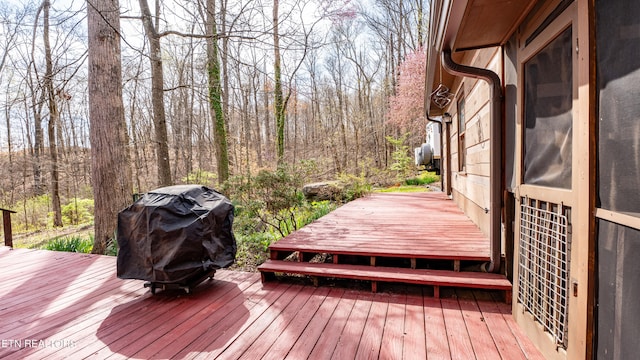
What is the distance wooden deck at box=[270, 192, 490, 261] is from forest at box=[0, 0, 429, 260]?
1161 mm

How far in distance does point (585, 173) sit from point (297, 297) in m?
2.19

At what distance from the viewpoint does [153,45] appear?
6023 mm

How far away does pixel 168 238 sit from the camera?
240cm

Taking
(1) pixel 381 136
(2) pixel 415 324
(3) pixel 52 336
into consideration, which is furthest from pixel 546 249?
(1) pixel 381 136

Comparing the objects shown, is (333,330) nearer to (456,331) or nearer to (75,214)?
(456,331)

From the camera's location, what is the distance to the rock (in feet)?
27.1

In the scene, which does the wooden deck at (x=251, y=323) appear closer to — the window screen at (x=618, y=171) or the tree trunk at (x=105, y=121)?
the window screen at (x=618, y=171)

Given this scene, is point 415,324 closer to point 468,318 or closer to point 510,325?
point 468,318

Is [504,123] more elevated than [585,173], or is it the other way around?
[504,123]

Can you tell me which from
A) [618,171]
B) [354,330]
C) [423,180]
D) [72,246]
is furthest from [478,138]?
[423,180]

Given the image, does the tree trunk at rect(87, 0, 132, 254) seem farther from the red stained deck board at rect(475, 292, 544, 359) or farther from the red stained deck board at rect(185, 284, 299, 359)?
the red stained deck board at rect(475, 292, 544, 359)

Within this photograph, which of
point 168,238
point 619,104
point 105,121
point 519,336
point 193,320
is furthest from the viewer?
point 105,121

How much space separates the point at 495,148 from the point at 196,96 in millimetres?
12587

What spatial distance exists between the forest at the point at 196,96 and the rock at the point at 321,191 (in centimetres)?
60
